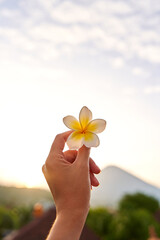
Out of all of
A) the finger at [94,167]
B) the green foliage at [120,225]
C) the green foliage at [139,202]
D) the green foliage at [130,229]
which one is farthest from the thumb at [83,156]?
the green foliage at [139,202]

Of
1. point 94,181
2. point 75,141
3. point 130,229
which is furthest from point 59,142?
point 130,229

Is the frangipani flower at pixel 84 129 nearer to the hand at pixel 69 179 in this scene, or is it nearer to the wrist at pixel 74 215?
the hand at pixel 69 179

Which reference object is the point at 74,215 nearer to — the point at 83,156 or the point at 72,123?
the point at 83,156

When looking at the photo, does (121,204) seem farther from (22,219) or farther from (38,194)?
(38,194)

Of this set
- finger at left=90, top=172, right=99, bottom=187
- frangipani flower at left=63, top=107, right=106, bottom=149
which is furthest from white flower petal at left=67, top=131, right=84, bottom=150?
finger at left=90, top=172, right=99, bottom=187

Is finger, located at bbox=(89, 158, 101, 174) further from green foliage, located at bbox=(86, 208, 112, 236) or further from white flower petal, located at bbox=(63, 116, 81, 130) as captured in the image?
green foliage, located at bbox=(86, 208, 112, 236)

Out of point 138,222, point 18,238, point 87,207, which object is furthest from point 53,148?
point 138,222
